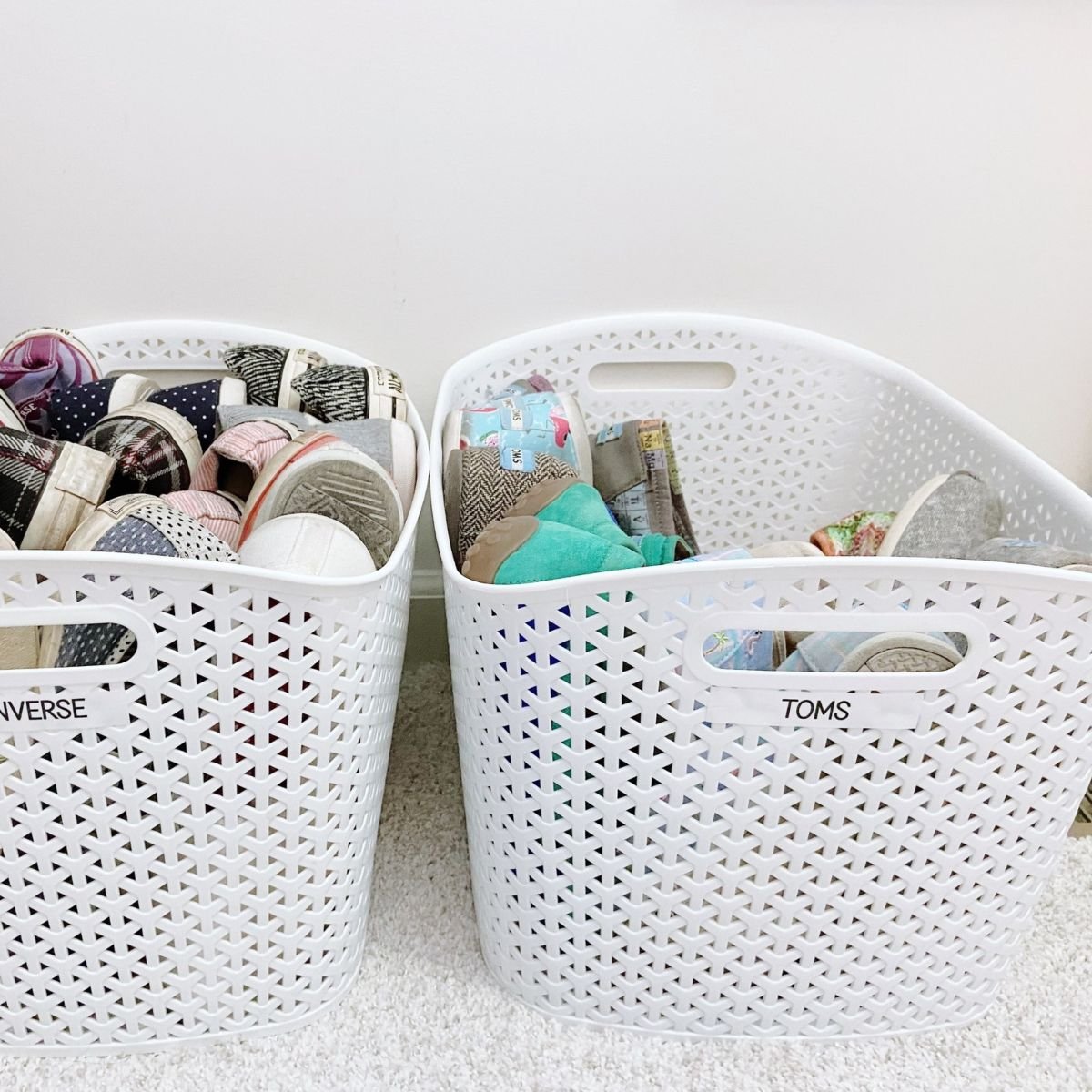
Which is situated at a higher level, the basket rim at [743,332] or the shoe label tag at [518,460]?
the basket rim at [743,332]

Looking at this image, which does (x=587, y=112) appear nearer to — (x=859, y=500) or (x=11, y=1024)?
(x=859, y=500)

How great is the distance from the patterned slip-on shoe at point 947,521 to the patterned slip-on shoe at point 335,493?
1.39 feet

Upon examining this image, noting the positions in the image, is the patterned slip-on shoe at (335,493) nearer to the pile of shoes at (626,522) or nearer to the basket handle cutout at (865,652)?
the pile of shoes at (626,522)

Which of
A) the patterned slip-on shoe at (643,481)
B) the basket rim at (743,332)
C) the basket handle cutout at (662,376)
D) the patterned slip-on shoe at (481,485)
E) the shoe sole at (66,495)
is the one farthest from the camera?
the basket handle cutout at (662,376)

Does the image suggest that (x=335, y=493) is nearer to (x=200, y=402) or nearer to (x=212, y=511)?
(x=212, y=511)

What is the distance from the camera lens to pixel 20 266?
102 centimetres

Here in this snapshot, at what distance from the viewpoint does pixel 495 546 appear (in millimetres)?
731

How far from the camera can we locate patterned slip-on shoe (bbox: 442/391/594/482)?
925 mm

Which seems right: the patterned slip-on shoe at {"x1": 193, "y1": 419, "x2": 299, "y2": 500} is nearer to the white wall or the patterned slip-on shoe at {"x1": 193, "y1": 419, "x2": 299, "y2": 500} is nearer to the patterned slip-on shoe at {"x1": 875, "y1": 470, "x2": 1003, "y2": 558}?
the white wall

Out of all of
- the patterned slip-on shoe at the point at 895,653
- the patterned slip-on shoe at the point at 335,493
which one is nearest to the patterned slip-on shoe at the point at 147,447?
the patterned slip-on shoe at the point at 335,493

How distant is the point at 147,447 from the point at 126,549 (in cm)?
18

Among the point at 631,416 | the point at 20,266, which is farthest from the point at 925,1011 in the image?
the point at 20,266

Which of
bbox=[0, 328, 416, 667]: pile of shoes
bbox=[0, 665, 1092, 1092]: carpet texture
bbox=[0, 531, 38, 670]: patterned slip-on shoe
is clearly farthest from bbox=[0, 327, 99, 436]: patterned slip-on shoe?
bbox=[0, 665, 1092, 1092]: carpet texture

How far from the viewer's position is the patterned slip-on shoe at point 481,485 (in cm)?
84
